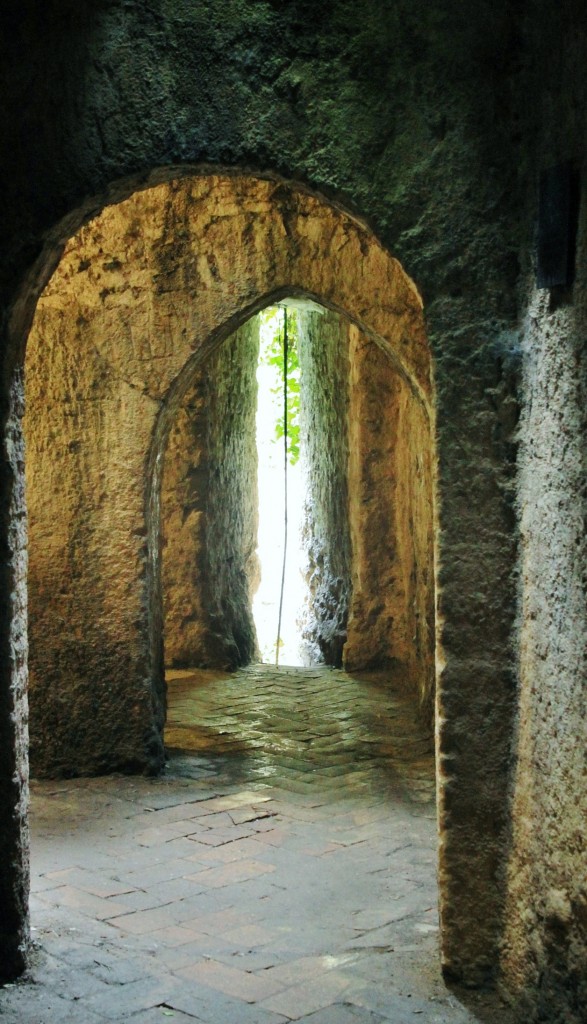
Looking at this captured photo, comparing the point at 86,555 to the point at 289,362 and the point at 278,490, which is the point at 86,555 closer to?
the point at 289,362

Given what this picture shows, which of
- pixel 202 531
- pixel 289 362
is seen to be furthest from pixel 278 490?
pixel 202 531

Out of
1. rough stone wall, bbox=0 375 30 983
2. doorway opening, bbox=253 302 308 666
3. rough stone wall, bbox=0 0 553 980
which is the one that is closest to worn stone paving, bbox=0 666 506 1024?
rough stone wall, bbox=0 375 30 983

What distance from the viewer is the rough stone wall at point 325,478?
884cm

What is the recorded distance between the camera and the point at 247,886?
4.04m

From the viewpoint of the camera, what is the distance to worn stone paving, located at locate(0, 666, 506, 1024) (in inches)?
120

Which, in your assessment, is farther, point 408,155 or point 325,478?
point 325,478

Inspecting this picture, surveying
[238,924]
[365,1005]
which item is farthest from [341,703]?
[365,1005]

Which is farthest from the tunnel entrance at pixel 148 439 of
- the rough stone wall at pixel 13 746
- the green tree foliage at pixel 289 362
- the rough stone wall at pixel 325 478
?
the green tree foliage at pixel 289 362

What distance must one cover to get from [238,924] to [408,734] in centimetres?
288

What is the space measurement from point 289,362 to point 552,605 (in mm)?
9042

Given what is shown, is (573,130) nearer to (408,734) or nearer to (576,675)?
(576,675)

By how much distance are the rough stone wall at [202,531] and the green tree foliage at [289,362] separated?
2261 mm

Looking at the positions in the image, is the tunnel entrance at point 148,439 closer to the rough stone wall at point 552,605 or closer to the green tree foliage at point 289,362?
the rough stone wall at point 552,605

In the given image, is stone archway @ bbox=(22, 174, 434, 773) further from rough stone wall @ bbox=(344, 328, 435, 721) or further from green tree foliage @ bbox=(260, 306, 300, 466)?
green tree foliage @ bbox=(260, 306, 300, 466)
